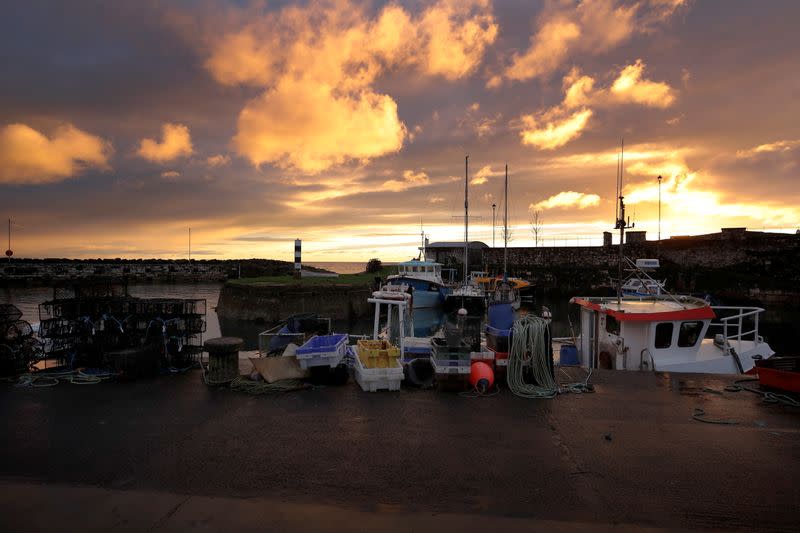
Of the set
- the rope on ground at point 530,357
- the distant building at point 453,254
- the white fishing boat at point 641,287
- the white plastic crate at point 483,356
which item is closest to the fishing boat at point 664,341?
the rope on ground at point 530,357

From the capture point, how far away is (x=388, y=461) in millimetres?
6109

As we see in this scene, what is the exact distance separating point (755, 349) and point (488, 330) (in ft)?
31.6

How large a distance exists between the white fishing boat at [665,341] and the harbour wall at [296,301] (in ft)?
87.9

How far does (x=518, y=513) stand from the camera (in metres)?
4.84

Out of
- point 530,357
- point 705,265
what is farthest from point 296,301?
point 705,265

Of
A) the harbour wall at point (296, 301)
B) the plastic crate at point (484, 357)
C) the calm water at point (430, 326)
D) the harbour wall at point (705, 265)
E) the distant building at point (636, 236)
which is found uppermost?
the distant building at point (636, 236)

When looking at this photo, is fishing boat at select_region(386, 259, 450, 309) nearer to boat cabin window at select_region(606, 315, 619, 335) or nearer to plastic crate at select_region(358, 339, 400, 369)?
boat cabin window at select_region(606, 315, 619, 335)

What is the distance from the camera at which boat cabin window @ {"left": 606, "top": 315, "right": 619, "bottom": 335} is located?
13776mm

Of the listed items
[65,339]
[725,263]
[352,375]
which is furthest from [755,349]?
[725,263]

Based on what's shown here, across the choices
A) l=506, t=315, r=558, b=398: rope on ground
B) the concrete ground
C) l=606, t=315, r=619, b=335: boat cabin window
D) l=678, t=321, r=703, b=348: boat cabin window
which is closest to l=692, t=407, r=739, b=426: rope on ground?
the concrete ground

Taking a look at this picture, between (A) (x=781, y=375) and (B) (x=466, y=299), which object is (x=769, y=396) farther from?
(B) (x=466, y=299)

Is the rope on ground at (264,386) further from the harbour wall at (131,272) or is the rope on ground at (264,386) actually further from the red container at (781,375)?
the harbour wall at (131,272)

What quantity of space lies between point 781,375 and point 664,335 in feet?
11.4

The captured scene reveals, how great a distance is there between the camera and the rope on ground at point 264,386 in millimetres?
9172
